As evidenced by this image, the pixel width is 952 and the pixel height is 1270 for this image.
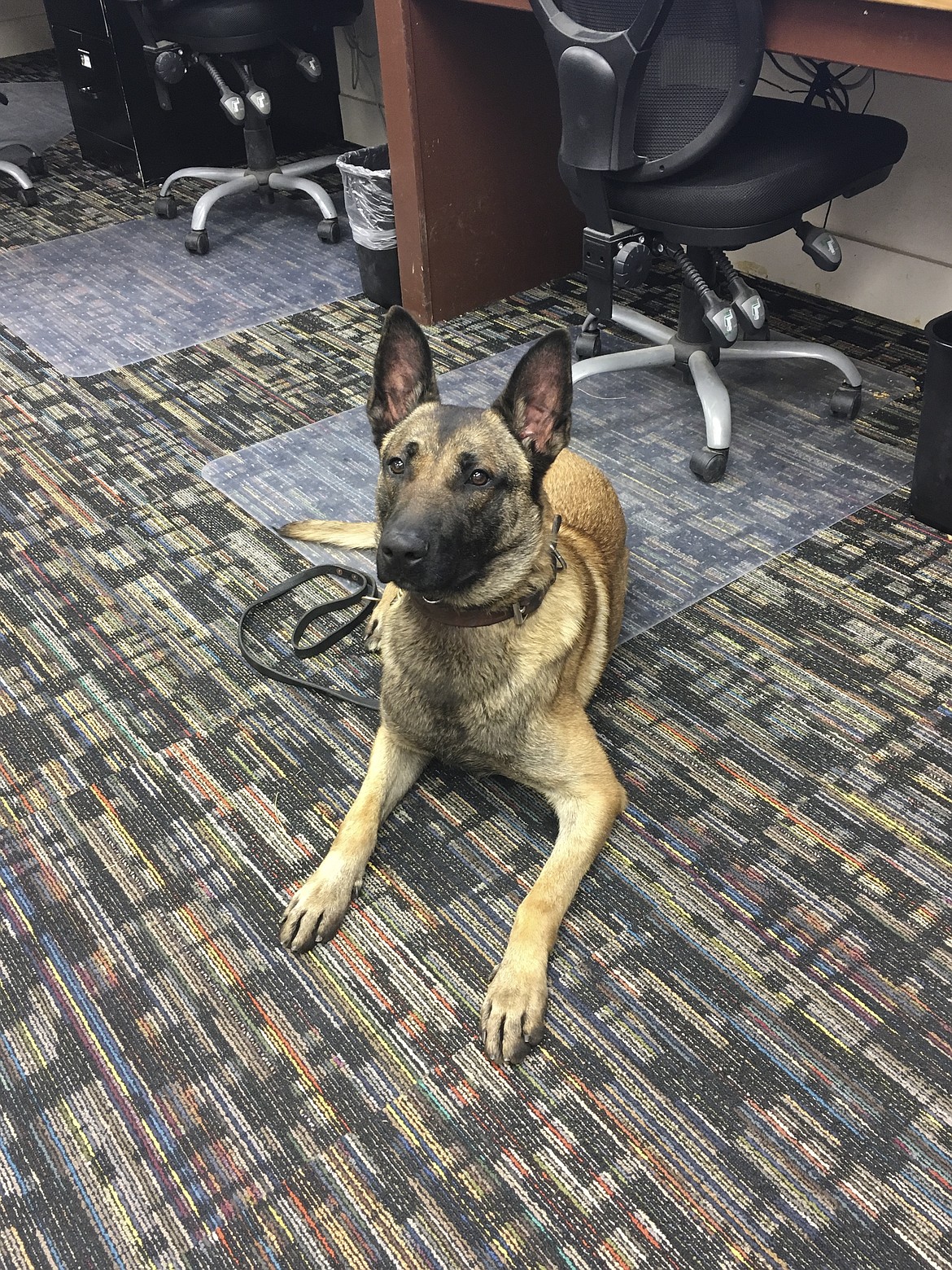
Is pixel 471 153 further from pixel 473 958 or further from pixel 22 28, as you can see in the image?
pixel 22 28

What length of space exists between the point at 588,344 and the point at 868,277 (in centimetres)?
102

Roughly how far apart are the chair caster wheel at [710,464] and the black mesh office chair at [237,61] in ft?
7.15

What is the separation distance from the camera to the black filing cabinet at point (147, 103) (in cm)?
435

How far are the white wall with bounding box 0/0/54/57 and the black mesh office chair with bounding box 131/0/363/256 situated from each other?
138 inches

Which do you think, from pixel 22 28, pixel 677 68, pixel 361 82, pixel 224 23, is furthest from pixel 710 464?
pixel 22 28

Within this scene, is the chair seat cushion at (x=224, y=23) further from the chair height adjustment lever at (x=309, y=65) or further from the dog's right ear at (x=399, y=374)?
the dog's right ear at (x=399, y=374)

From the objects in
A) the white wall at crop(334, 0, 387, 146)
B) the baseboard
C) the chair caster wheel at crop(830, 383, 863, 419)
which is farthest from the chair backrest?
the white wall at crop(334, 0, 387, 146)

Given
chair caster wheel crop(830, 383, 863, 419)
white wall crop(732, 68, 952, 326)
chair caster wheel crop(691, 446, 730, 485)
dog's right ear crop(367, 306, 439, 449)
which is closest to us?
dog's right ear crop(367, 306, 439, 449)

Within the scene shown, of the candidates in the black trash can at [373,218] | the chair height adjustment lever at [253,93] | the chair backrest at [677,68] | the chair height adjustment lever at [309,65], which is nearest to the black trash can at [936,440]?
the chair backrest at [677,68]

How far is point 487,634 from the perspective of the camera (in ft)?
5.25

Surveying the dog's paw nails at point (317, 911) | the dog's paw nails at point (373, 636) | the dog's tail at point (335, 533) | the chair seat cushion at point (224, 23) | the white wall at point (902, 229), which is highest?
the chair seat cushion at point (224, 23)

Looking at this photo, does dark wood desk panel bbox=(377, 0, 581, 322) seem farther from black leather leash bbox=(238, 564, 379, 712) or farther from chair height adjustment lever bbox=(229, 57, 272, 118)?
black leather leash bbox=(238, 564, 379, 712)

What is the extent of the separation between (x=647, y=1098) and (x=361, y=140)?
15.6 ft

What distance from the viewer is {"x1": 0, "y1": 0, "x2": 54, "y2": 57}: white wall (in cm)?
666
